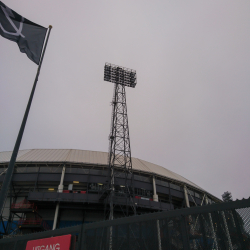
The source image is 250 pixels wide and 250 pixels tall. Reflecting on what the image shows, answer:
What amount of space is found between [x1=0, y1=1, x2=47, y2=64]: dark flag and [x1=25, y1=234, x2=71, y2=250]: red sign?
26.1ft

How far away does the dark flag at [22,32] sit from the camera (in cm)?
955

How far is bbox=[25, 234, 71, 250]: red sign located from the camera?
6523 mm

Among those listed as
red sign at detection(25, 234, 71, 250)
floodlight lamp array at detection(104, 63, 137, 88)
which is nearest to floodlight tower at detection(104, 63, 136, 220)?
floodlight lamp array at detection(104, 63, 137, 88)

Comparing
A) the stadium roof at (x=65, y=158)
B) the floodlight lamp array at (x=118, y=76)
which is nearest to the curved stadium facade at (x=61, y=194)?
the stadium roof at (x=65, y=158)

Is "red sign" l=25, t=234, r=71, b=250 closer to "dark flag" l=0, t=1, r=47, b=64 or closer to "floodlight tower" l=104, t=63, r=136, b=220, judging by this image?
"dark flag" l=0, t=1, r=47, b=64

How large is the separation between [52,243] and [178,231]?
4.35 metres

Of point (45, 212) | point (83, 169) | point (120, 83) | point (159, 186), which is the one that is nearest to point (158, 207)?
point (159, 186)

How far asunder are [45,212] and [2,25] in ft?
102

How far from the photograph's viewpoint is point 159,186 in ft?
124

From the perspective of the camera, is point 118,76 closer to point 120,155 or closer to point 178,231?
point 120,155

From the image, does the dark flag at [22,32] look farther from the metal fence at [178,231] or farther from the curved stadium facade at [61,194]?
the curved stadium facade at [61,194]

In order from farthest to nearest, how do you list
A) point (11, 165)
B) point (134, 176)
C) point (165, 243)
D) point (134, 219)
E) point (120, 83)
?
1. point (120, 83)
2. point (134, 176)
3. point (11, 165)
4. point (134, 219)
5. point (165, 243)

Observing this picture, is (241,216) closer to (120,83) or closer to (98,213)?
(98,213)

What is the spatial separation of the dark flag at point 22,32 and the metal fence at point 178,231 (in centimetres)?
842
